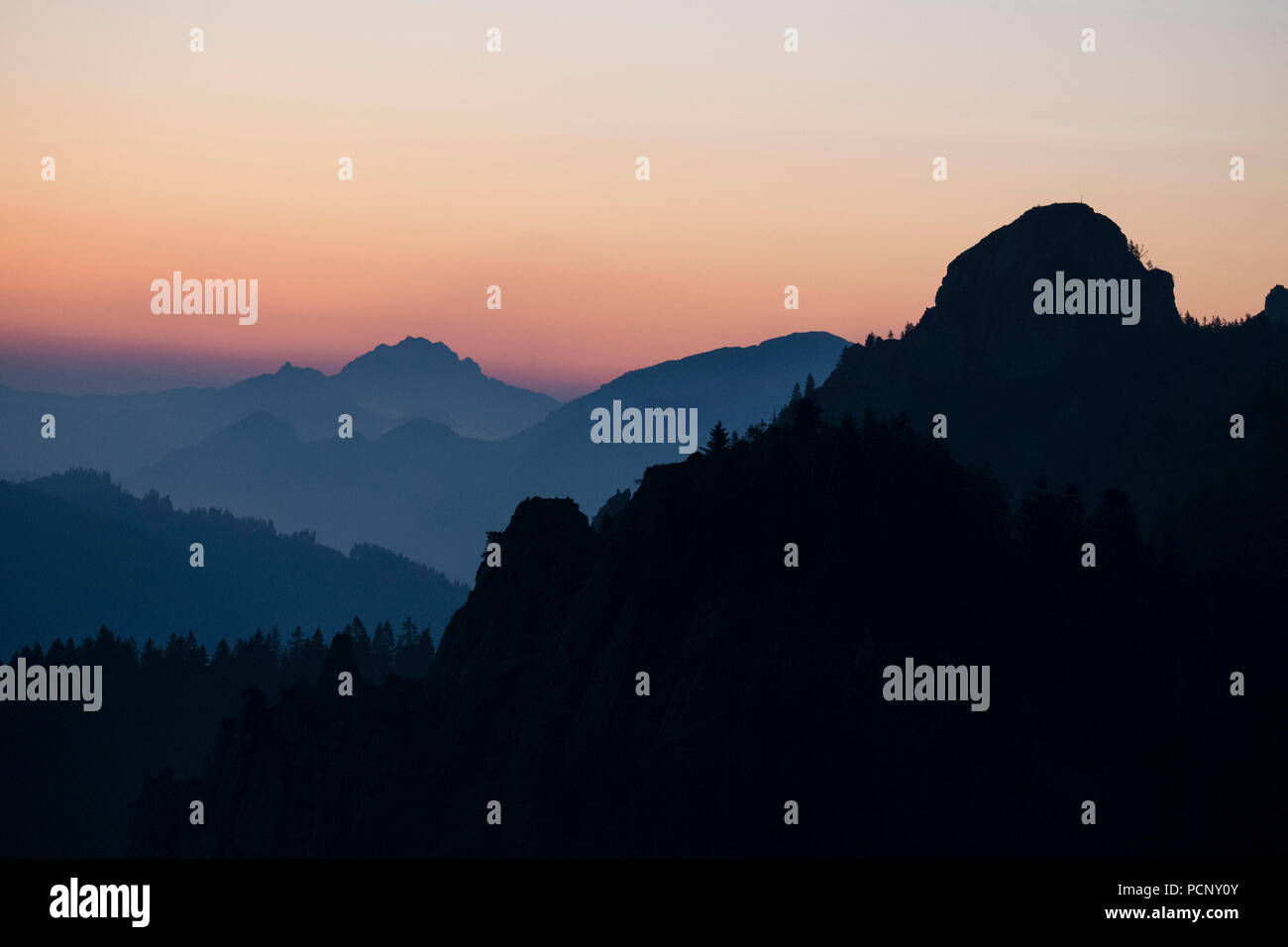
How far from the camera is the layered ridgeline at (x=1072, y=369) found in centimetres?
13838

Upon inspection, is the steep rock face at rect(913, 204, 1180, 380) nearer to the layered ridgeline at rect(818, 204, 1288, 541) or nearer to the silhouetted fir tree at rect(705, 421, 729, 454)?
the layered ridgeline at rect(818, 204, 1288, 541)

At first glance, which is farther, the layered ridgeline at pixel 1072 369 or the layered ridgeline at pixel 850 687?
the layered ridgeline at pixel 1072 369

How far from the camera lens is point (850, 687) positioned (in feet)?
294

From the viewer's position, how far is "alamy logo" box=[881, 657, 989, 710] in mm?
89875
